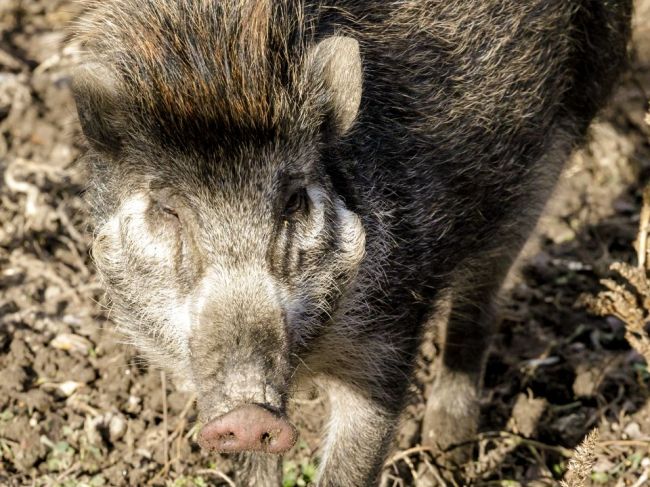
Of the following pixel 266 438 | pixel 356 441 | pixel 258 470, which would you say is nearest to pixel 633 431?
pixel 356 441

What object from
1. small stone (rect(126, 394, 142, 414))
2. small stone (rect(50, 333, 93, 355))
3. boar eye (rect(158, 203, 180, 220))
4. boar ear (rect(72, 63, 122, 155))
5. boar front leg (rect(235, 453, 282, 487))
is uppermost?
boar ear (rect(72, 63, 122, 155))

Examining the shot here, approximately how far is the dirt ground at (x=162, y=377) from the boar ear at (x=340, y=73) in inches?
44.0

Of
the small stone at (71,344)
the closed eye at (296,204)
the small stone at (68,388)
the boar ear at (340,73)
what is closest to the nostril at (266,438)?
the closed eye at (296,204)

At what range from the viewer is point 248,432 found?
2.64m

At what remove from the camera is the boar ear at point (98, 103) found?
3.02m

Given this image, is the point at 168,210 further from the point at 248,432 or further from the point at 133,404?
the point at 133,404

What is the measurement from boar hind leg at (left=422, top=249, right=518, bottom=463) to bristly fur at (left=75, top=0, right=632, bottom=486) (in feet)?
0.85

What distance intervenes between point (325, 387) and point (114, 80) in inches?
52.6

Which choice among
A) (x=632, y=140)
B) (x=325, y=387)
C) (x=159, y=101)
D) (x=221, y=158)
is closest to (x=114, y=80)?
(x=159, y=101)

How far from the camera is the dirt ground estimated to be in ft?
13.7

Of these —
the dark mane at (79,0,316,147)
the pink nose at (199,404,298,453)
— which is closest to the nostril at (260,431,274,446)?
the pink nose at (199,404,298,453)

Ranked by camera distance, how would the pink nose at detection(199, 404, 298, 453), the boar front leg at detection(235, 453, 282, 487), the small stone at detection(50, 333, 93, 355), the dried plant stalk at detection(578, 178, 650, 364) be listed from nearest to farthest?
the pink nose at detection(199, 404, 298, 453) < the boar front leg at detection(235, 453, 282, 487) < the dried plant stalk at detection(578, 178, 650, 364) < the small stone at detection(50, 333, 93, 355)

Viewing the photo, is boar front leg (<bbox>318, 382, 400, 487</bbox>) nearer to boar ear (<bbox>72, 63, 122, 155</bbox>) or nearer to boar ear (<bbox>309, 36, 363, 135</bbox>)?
boar ear (<bbox>309, 36, 363, 135</bbox>)

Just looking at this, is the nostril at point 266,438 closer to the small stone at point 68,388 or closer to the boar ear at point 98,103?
the boar ear at point 98,103
